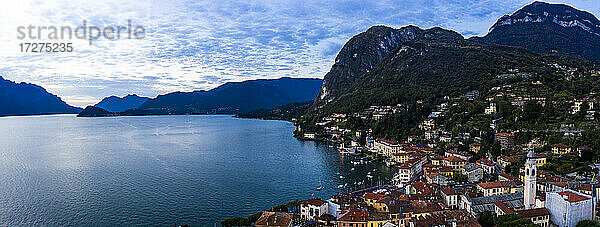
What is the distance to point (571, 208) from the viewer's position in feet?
55.6

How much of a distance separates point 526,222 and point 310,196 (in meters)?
13.1

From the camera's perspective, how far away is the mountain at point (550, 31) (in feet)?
305

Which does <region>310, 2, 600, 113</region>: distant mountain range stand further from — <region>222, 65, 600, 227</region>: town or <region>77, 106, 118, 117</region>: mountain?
<region>77, 106, 118, 117</region>: mountain

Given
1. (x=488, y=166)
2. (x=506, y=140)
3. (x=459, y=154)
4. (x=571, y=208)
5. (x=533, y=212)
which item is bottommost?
(x=533, y=212)

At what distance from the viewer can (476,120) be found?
43.2 meters

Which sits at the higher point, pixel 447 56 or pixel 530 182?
pixel 447 56

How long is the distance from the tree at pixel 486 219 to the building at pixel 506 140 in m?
17.4

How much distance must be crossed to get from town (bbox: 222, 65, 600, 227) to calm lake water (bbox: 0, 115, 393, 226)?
377cm

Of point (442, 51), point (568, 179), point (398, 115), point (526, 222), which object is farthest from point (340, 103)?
point (526, 222)

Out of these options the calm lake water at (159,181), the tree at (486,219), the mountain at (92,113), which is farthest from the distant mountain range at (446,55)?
the mountain at (92,113)

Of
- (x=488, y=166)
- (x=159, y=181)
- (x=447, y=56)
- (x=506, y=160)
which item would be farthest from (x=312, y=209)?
(x=447, y=56)

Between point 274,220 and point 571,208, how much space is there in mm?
13815

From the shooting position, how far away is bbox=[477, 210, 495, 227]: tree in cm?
1859

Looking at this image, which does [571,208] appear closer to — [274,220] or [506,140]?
[274,220]
